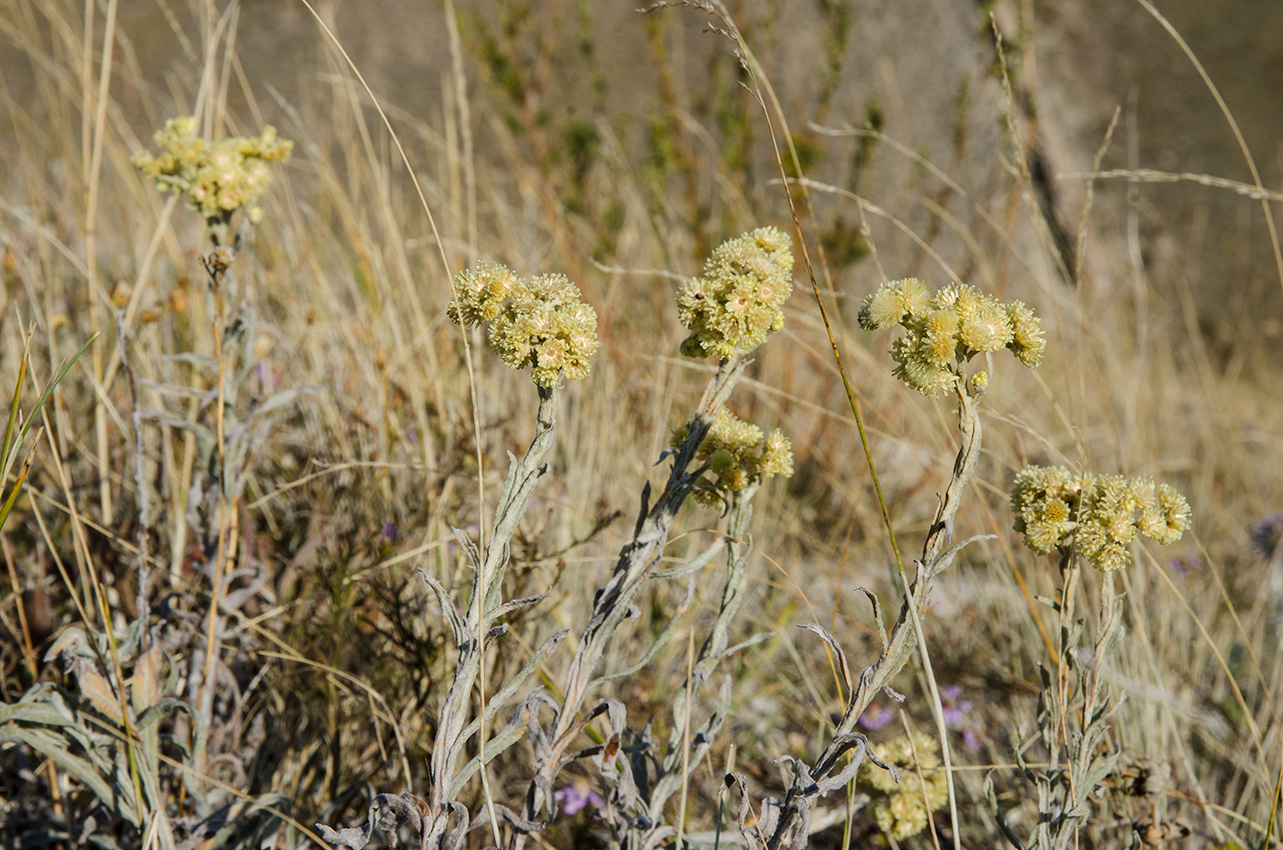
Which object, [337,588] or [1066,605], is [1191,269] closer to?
[1066,605]

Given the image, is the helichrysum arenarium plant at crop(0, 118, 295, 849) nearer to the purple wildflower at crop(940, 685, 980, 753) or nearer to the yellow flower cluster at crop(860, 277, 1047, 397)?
the yellow flower cluster at crop(860, 277, 1047, 397)

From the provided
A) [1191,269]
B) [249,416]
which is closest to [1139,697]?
[249,416]

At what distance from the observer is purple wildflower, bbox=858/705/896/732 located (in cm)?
152

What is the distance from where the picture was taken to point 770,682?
5.76ft

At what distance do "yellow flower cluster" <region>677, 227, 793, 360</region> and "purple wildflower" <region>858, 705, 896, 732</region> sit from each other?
106 cm

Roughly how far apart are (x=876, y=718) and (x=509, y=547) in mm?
1083

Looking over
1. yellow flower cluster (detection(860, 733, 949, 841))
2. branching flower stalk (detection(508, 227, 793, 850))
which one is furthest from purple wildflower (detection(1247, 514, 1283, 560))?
branching flower stalk (detection(508, 227, 793, 850))

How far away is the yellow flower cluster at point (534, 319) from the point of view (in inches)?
26.8

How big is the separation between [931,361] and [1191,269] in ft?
15.1

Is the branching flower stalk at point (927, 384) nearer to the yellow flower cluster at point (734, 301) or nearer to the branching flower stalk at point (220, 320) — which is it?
the yellow flower cluster at point (734, 301)

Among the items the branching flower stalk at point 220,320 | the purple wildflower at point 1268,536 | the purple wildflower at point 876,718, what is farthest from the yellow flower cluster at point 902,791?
the purple wildflower at point 1268,536

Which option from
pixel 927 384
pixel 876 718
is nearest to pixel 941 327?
pixel 927 384

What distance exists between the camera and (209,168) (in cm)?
106

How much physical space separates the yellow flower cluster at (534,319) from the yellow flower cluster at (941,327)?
0.27m
